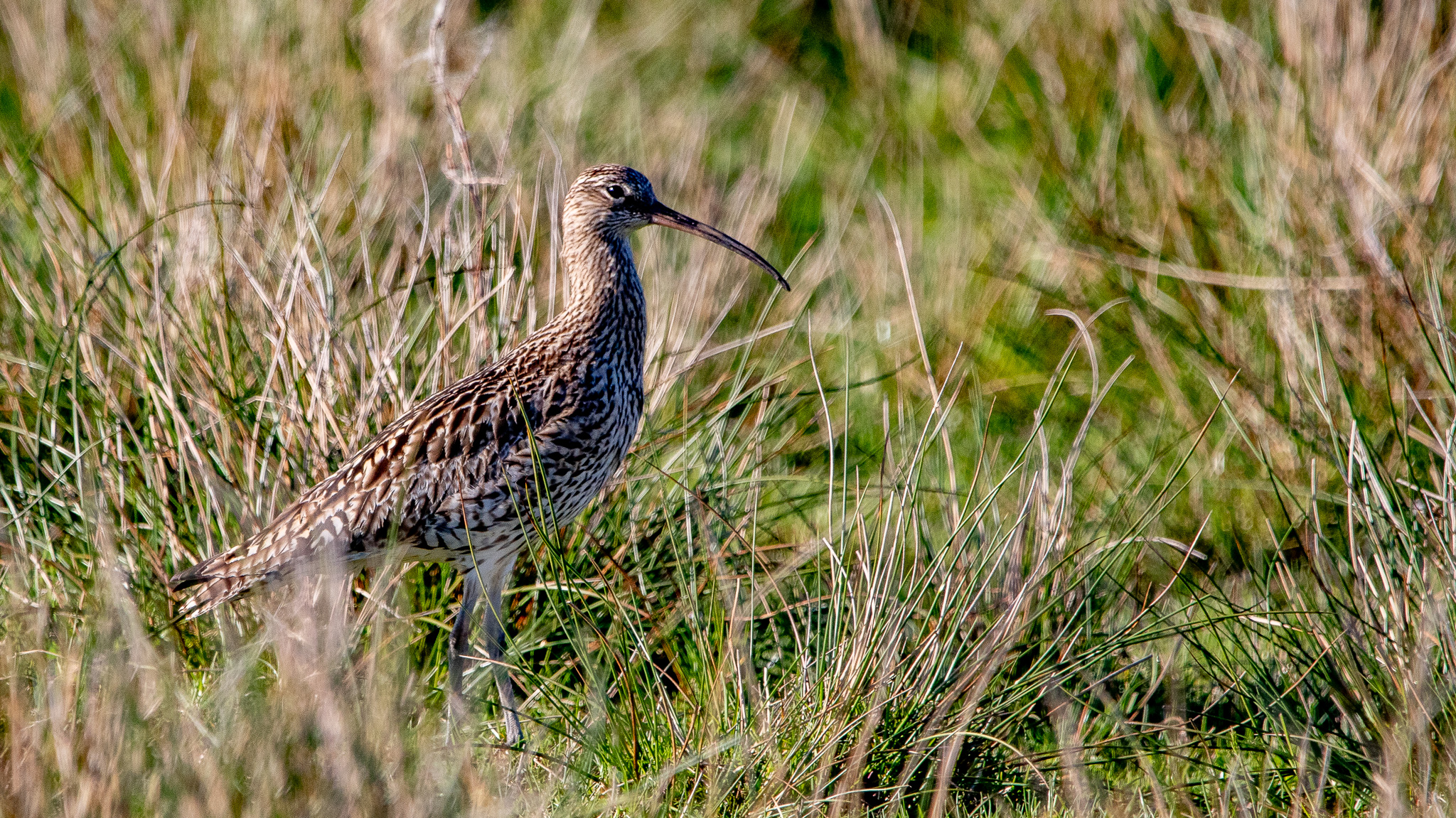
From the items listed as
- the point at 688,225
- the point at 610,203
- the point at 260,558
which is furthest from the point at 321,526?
the point at 688,225

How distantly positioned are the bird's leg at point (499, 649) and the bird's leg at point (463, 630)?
0.16ft

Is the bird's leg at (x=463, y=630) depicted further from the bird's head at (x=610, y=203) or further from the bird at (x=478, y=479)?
the bird's head at (x=610, y=203)

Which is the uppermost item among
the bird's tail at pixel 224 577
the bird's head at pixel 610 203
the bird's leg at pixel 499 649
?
the bird's head at pixel 610 203

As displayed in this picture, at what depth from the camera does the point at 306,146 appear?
559 centimetres

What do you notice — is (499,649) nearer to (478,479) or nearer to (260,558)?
(478,479)

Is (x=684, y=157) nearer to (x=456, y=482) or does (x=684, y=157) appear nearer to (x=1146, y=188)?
(x=1146, y=188)

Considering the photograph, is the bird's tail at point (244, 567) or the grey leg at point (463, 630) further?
the grey leg at point (463, 630)

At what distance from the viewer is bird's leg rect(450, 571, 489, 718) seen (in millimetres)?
4000

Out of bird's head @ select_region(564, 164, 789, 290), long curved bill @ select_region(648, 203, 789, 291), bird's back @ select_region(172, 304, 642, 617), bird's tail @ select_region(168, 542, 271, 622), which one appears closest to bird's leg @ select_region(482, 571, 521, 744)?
bird's back @ select_region(172, 304, 642, 617)

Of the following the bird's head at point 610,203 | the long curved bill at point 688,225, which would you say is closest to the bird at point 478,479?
the bird's head at point 610,203

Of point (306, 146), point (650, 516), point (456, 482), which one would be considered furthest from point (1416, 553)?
point (306, 146)

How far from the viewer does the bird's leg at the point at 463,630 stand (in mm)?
4000

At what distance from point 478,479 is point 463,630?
450 mm

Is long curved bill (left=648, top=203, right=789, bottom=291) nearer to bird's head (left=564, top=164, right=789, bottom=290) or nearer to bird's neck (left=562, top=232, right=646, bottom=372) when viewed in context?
bird's head (left=564, top=164, right=789, bottom=290)
